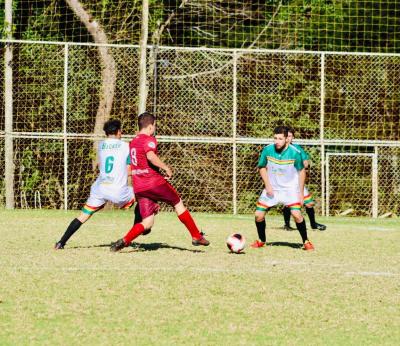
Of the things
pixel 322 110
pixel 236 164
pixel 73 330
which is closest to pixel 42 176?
pixel 236 164

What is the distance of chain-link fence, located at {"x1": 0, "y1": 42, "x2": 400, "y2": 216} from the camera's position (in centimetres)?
2050

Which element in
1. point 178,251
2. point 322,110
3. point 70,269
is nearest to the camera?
point 70,269

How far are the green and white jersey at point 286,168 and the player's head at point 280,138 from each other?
0.07 m

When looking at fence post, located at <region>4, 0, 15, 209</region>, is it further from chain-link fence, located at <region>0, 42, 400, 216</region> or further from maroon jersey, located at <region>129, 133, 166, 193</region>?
maroon jersey, located at <region>129, 133, 166, 193</region>

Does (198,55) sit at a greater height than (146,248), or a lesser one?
greater

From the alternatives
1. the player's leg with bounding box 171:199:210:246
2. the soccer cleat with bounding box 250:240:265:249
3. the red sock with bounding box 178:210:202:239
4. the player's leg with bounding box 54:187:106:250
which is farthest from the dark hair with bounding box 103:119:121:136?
the soccer cleat with bounding box 250:240:265:249

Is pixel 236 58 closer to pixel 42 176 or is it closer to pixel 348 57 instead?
pixel 348 57

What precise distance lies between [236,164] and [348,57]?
11.6 feet

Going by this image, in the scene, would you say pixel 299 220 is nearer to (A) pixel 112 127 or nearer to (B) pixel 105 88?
(A) pixel 112 127

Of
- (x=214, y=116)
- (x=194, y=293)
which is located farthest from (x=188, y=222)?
(x=214, y=116)

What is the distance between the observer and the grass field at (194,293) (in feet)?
20.7

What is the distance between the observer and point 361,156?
71.1ft

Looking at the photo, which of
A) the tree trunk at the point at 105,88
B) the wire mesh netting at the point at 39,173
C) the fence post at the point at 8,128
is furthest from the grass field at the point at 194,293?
the tree trunk at the point at 105,88

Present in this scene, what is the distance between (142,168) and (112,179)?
437mm
